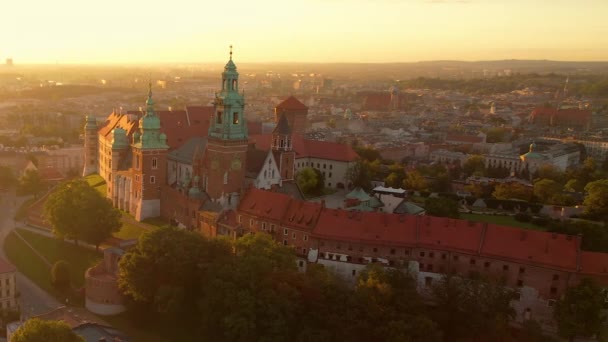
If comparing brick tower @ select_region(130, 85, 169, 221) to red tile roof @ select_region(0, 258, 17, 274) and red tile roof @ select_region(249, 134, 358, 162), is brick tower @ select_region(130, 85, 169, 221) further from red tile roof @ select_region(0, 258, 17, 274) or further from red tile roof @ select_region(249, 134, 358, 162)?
red tile roof @ select_region(249, 134, 358, 162)

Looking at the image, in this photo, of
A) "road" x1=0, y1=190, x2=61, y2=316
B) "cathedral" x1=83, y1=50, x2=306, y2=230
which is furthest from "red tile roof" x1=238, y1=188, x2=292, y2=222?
"road" x1=0, y1=190, x2=61, y2=316

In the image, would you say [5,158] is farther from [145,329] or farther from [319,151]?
[145,329]

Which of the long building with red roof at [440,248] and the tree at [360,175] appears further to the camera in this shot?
the tree at [360,175]

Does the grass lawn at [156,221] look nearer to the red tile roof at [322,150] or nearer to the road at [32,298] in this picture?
the road at [32,298]

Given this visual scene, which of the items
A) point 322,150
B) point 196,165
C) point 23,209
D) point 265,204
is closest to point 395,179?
point 322,150

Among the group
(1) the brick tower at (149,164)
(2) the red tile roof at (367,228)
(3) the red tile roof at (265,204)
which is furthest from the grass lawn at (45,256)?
(2) the red tile roof at (367,228)

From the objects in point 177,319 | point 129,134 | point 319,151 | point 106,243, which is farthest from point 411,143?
point 177,319
